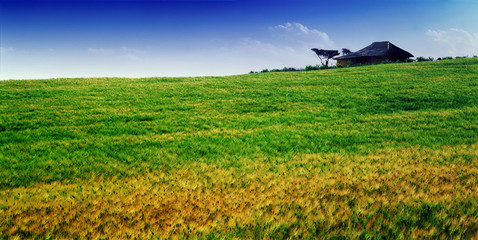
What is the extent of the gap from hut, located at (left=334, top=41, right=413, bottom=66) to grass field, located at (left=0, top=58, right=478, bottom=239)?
48.3m

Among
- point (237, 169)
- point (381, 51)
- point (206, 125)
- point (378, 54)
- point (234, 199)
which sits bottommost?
point (237, 169)

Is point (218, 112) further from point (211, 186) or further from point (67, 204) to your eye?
point (67, 204)

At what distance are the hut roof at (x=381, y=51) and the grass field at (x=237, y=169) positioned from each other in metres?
48.9

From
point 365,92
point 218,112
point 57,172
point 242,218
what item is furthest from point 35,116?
point 365,92

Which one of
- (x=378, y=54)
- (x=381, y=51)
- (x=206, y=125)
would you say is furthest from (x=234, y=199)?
(x=381, y=51)

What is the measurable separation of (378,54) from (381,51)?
2182 mm

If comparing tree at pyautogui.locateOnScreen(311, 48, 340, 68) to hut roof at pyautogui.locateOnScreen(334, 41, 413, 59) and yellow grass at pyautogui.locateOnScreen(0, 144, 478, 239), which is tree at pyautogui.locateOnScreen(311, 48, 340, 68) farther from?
yellow grass at pyautogui.locateOnScreen(0, 144, 478, 239)

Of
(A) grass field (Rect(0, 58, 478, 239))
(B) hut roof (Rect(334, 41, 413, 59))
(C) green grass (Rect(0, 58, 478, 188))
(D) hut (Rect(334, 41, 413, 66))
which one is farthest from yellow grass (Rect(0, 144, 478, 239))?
(B) hut roof (Rect(334, 41, 413, 59))

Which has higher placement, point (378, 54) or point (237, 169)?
point (378, 54)

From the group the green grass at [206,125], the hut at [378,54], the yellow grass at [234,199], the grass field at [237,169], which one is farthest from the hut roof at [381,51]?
the yellow grass at [234,199]

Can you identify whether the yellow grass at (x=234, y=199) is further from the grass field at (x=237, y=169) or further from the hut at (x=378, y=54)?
the hut at (x=378, y=54)

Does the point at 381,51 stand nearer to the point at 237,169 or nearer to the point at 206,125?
the point at 206,125

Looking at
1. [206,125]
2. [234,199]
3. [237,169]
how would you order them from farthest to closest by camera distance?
[206,125]
[237,169]
[234,199]

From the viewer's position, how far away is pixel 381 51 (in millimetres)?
61250
